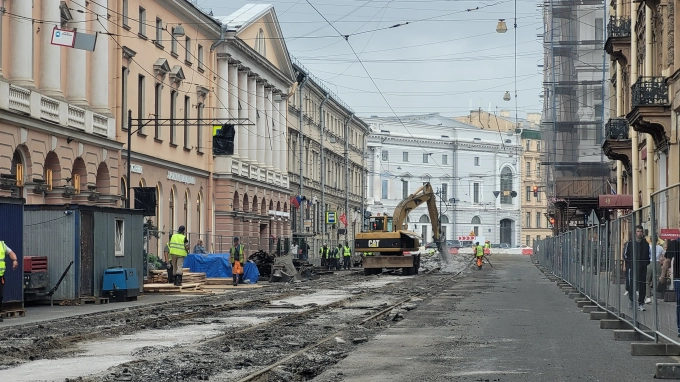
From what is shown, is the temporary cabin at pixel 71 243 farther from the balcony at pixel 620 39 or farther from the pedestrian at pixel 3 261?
the balcony at pixel 620 39

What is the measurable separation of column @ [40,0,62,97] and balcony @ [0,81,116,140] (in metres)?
0.60

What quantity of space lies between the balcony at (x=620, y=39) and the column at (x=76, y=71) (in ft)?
59.8

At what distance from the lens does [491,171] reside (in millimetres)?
136750

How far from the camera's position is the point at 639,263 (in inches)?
599

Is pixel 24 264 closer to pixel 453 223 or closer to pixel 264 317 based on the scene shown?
pixel 264 317

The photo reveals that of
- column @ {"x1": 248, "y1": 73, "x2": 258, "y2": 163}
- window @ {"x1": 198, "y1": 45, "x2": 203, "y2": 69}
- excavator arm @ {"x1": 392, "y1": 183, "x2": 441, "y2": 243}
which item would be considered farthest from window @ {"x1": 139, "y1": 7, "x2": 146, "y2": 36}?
column @ {"x1": 248, "y1": 73, "x2": 258, "y2": 163}

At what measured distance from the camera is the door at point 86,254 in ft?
93.7

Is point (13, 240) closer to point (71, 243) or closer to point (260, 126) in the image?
point (71, 243)

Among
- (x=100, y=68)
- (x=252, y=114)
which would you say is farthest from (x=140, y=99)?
(x=252, y=114)

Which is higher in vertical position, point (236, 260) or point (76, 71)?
point (76, 71)

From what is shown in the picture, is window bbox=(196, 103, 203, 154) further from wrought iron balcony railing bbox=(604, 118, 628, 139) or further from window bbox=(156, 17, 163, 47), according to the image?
wrought iron balcony railing bbox=(604, 118, 628, 139)

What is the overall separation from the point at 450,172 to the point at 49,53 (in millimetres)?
99126

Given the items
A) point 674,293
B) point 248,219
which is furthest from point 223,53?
point 674,293

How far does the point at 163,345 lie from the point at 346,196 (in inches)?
3112
